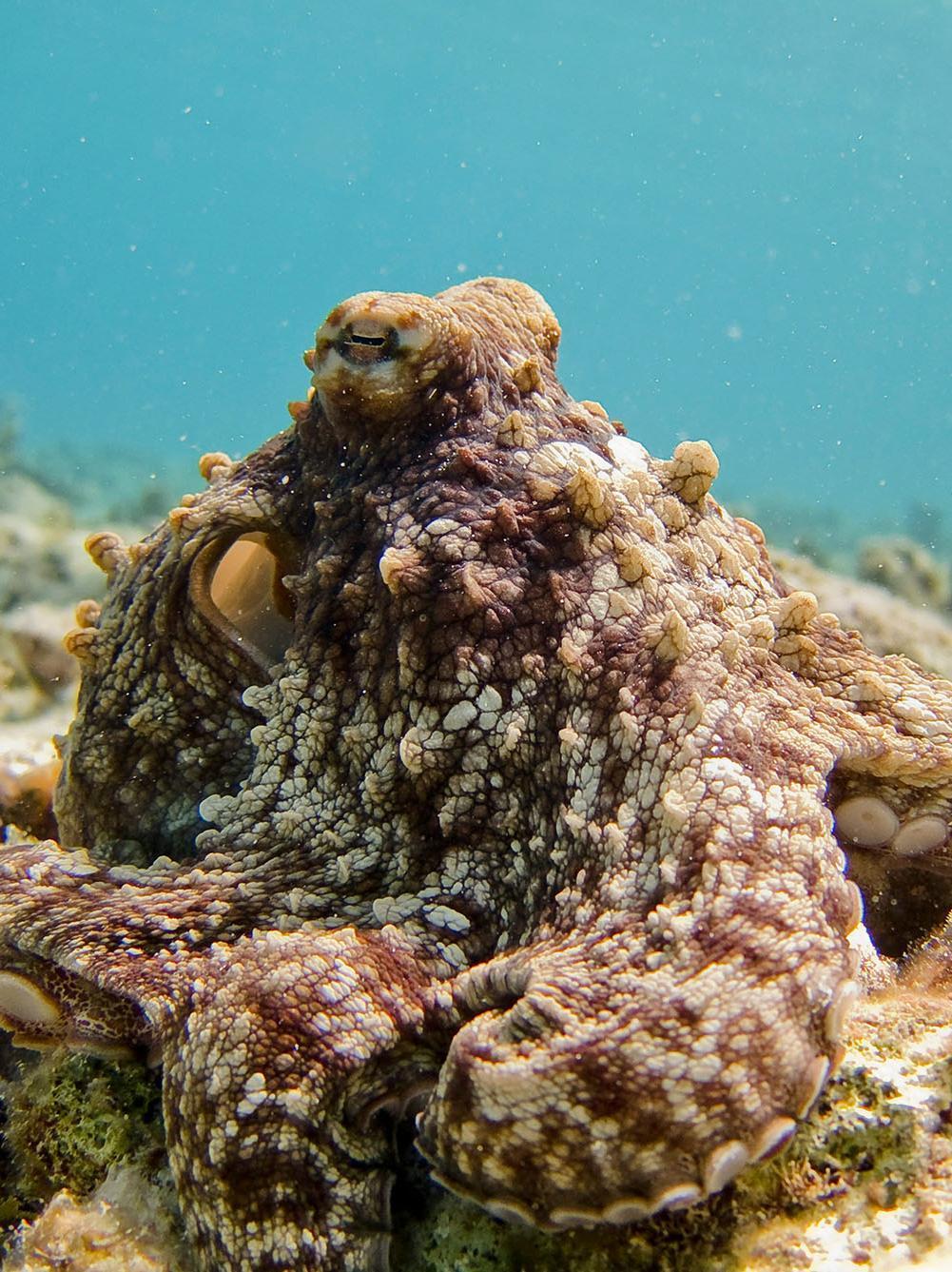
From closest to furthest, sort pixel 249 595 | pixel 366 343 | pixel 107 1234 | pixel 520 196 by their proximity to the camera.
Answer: pixel 107 1234 → pixel 366 343 → pixel 249 595 → pixel 520 196

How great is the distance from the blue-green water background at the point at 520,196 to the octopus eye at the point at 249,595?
249ft

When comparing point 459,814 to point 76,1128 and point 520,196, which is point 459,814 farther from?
point 520,196

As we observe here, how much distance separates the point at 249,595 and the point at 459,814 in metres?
1.18

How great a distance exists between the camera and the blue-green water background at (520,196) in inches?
3647

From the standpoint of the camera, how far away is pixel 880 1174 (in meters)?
1.81

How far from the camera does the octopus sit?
1768mm

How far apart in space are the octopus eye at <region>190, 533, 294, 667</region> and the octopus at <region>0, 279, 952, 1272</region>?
0.04 ft

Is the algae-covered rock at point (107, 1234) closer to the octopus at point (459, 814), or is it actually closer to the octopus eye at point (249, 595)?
the octopus at point (459, 814)

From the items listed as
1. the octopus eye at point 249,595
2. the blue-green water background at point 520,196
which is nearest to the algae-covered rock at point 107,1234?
the octopus eye at point 249,595

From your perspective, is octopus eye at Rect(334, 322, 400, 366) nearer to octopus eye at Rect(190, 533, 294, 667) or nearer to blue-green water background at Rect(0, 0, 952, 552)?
octopus eye at Rect(190, 533, 294, 667)

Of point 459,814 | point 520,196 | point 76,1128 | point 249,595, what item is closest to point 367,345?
point 249,595

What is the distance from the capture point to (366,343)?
2658 millimetres

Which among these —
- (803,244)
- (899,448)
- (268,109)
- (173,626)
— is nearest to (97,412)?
(173,626)

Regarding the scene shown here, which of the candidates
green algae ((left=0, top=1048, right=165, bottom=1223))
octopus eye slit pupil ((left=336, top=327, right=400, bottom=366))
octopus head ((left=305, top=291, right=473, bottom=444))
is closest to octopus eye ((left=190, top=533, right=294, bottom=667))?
octopus head ((left=305, top=291, right=473, bottom=444))
